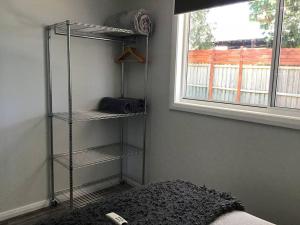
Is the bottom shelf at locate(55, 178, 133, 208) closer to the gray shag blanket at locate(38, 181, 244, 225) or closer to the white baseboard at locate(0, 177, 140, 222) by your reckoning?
the white baseboard at locate(0, 177, 140, 222)

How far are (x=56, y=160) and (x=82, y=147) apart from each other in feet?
1.07

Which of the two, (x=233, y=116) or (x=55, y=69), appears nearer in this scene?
(x=233, y=116)

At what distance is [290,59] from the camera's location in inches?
71.1

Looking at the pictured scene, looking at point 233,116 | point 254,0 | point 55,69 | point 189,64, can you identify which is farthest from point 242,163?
point 55,69

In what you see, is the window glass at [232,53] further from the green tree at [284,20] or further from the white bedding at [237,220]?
the white bedding at [237,220]

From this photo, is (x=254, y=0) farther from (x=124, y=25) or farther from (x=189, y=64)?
(x=124, y=25)

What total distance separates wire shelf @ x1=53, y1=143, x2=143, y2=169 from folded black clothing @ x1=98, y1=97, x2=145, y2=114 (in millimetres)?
434

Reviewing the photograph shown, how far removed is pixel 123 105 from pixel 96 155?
561mm

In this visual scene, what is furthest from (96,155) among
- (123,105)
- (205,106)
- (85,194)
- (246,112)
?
(246,112)

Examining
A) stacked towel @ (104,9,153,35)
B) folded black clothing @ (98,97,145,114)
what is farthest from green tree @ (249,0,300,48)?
folded black clothing @ (98,97,145,114)

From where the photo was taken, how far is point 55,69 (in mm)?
2424

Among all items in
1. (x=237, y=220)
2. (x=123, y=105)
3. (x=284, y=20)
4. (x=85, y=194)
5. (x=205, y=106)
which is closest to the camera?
(x=237, y=220)

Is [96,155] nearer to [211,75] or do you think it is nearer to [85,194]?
[85,194]

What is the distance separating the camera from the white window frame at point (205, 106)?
1789mm
